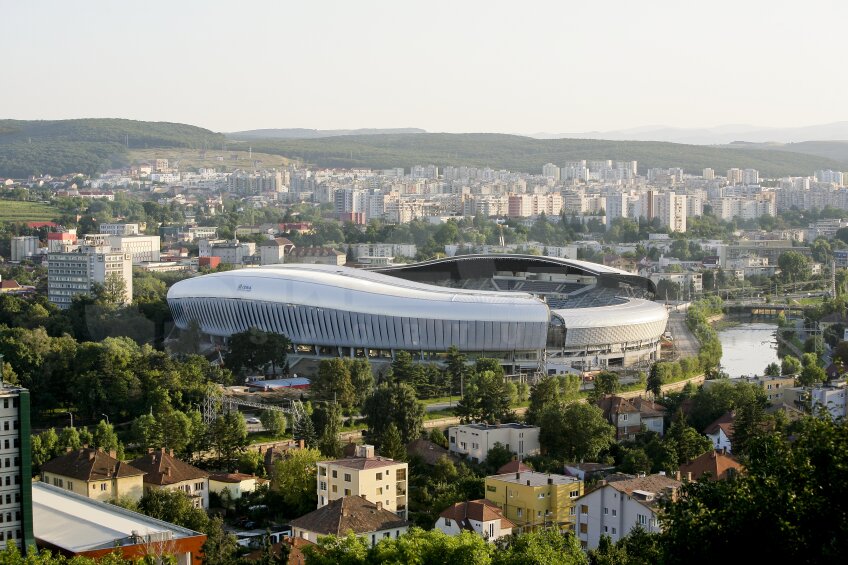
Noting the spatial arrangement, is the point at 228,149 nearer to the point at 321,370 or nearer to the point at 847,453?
the point at 321,370

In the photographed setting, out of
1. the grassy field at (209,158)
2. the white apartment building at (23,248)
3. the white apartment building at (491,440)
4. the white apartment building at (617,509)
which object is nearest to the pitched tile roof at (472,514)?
the white apartment building at (617,509)

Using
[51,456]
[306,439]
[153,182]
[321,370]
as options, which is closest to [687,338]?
[321,370]

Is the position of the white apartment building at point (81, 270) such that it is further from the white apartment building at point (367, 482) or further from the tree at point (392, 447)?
the white apartment building at point (367, 482)

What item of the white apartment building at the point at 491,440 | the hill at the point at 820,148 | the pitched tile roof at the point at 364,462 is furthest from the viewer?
the hill at the point at 820,148

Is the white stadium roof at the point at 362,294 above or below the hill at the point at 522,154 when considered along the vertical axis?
below

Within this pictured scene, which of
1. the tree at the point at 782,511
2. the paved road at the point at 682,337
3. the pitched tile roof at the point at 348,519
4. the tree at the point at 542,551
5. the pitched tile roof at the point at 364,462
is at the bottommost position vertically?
the paved road at the point at 682,337
